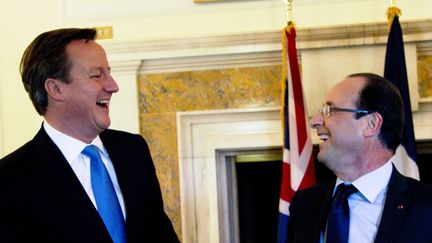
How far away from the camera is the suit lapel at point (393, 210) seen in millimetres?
1827

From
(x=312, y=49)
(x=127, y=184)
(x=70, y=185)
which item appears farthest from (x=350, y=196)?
(x=312, y=49)

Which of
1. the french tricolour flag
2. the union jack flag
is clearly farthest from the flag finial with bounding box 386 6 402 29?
the union jack flag

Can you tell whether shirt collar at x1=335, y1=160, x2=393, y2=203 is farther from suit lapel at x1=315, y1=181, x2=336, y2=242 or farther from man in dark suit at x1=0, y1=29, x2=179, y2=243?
man in dark suit at x1=0, y1=29, x2=179, y2=243

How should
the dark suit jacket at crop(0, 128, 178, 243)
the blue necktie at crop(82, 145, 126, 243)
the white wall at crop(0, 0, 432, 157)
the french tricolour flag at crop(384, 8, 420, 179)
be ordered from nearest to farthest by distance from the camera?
the dark suit jacket at crop(0, 128, 178, 243), the blue necktie at crop(82, 145, 126, 243), the french tricolour flag at crop(384, 8, 420, 179), the white wall at crop(0, 0, 432, 157)

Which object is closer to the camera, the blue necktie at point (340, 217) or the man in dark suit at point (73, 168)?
the man in dark suit at point (73, 168)

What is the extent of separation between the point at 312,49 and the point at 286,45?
0.67 feet

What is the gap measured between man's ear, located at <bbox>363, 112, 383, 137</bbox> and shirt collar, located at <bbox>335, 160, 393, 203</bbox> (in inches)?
4.2

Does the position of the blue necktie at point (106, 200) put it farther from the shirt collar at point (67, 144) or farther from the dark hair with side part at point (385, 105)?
the dark hair with side part at point (385, 105)

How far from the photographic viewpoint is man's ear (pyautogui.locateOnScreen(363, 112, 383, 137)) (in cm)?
201

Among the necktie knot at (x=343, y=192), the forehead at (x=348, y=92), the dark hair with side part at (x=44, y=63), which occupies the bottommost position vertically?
the necktie knot at (x=343, y=192)

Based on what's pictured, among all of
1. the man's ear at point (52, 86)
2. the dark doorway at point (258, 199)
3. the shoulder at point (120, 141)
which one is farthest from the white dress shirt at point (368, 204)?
the dark doorway at point (258, 199)

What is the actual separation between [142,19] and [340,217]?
2.20 meters

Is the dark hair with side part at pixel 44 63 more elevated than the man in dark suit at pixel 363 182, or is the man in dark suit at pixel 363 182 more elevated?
the dark hair with side part at pixel 44 63

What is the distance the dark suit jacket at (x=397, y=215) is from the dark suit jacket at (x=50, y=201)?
500 mm
